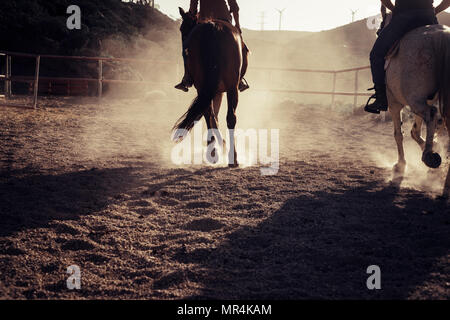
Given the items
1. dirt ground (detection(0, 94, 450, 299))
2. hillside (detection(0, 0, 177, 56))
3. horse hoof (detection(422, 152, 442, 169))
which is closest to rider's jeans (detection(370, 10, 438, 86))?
horse hoof (detection(422, 152, 442, 169))

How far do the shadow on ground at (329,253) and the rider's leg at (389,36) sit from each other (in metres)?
1.58

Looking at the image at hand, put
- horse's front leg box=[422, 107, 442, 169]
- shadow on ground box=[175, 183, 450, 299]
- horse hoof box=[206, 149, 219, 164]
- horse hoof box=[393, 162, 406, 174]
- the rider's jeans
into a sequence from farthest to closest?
horse hoof box=[206, 149, 219, 164]
horse hoof box=[393, 162, 406, 174]
the rider's jeans
horse's front leg box=[422, 107, 442, 169]
shadow on ground box=[175, 183, 450, 299]

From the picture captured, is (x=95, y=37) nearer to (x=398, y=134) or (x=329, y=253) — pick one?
(x=398, y=134)

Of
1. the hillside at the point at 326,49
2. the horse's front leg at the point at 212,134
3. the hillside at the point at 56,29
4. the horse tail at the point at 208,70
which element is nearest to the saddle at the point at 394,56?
the horse tail at the point at 208,70

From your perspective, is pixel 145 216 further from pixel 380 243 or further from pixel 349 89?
pixel 349 89

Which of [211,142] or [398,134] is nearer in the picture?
[398,134]

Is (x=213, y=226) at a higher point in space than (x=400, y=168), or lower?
lower

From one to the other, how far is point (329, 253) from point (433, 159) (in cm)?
168

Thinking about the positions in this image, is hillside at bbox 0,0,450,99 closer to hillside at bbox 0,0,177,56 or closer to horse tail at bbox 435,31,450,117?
hillside at bbox 0,0,177,56

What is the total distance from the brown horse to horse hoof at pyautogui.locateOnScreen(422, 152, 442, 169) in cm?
240

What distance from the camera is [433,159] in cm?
327

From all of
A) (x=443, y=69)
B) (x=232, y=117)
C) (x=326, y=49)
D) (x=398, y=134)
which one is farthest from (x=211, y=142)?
(x=326, y=49)

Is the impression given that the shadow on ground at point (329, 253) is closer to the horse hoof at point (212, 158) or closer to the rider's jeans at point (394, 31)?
the rider's jeans at point (394, 31)

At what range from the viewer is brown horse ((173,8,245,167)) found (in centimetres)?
432
